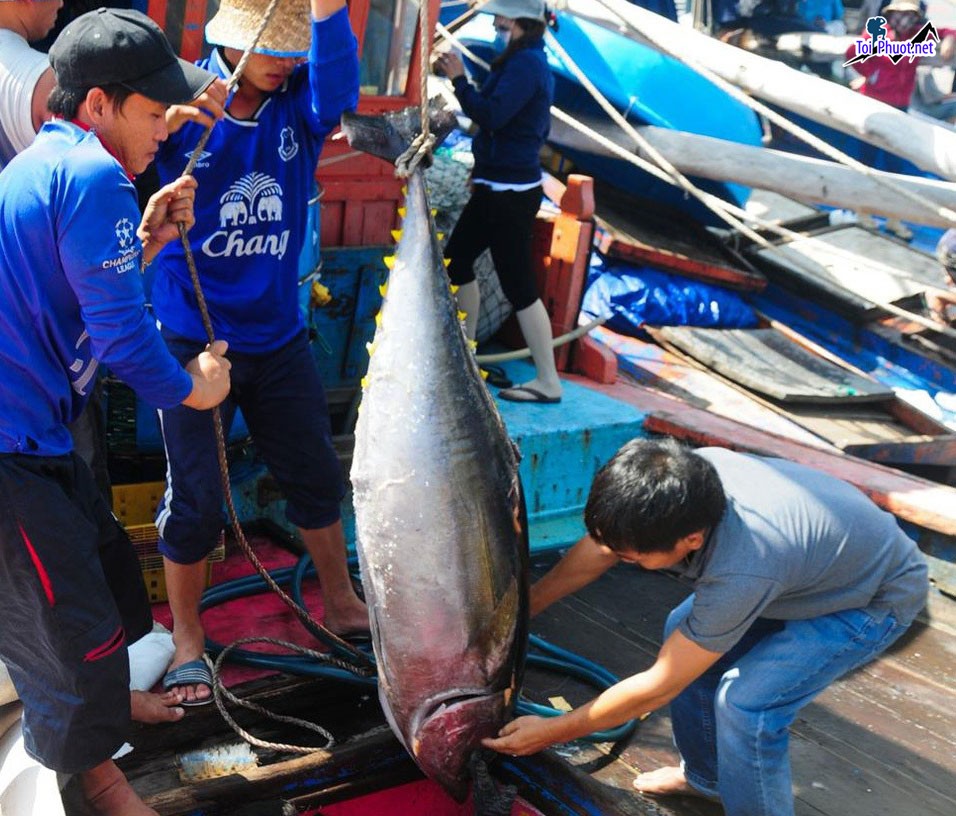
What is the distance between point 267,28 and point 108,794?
197cm

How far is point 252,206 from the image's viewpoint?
10.3ft

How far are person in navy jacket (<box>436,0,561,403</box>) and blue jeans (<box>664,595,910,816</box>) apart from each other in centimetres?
263

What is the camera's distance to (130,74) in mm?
2324

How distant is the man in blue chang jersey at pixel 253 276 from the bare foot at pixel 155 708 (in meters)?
0.05

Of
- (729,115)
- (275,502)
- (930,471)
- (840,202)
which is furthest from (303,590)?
(729,115)

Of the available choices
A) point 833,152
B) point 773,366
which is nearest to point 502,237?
point 833,152

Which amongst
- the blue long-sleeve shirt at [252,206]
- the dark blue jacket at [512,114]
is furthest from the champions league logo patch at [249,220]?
the dark blue jacket at [512,114]

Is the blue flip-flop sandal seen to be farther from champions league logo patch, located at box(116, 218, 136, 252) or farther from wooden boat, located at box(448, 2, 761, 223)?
wooden boat, located at box(448, 2, 761, 223)

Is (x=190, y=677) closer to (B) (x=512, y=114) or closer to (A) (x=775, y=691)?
(A) (x=775, y=691)

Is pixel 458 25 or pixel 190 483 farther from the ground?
pixel 458 25

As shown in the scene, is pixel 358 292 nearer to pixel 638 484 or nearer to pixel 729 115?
pixel 638 484

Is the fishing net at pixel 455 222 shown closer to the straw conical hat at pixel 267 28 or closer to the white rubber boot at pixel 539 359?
the white rubber boot at pixel 539 359

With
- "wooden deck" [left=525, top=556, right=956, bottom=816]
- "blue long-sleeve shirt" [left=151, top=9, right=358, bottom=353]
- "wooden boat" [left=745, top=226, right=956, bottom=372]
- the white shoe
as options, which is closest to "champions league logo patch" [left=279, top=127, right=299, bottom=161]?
"blue long-sleeve shirt" [left=151, top=9, right=358, bottom=353]

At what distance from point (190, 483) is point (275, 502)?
1340 millimetres
